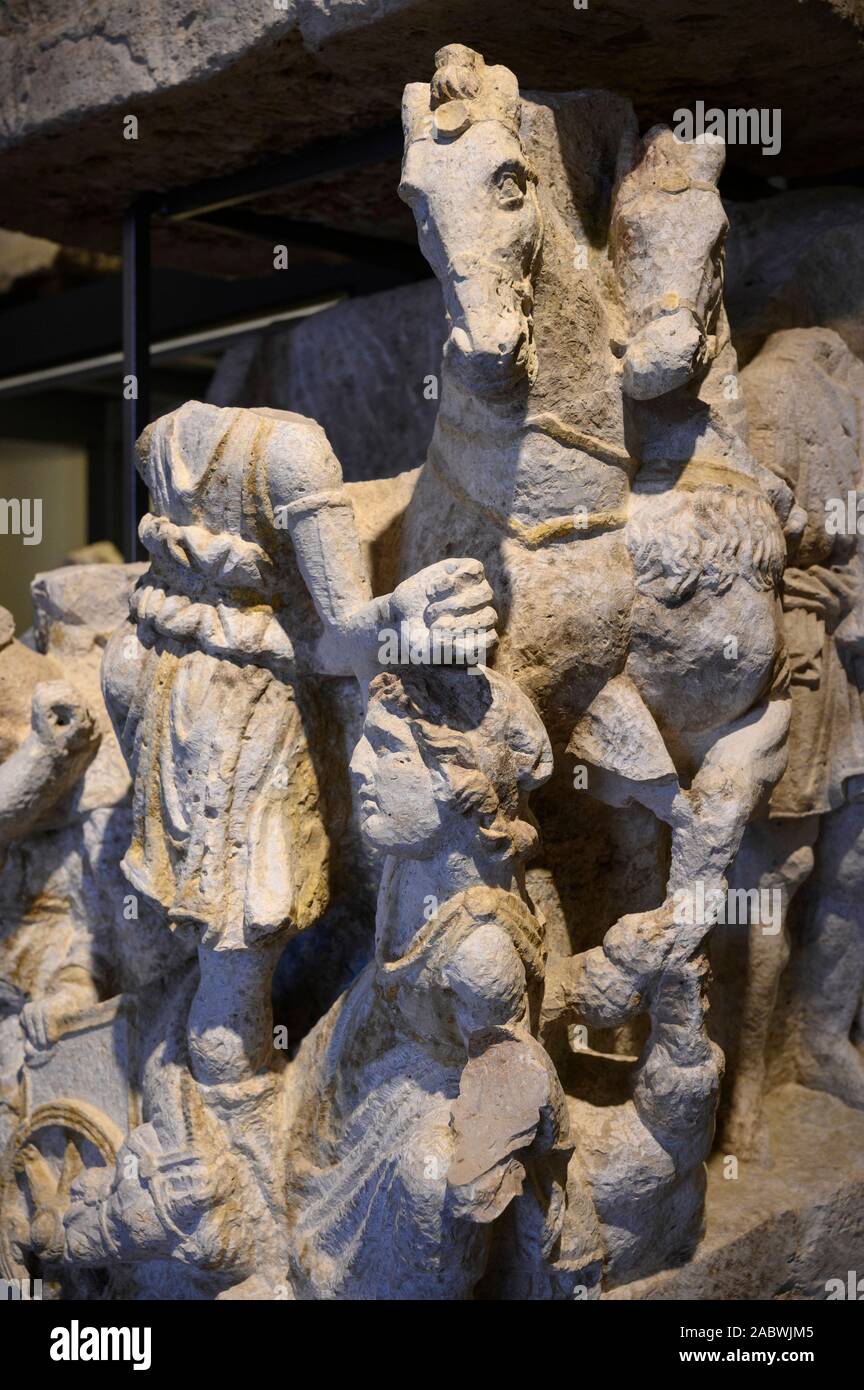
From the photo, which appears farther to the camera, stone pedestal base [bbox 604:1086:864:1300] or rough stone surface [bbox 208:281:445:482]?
rough stone surface [bbox 208:281:445:482]

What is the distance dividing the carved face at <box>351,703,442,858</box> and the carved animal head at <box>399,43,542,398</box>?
0.61 m

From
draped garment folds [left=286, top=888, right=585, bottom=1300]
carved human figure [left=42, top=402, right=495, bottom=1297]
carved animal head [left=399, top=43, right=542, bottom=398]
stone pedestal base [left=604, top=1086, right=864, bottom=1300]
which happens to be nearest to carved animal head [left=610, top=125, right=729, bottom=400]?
carved animal head [left=399, top=43, right=542, bottom=398]

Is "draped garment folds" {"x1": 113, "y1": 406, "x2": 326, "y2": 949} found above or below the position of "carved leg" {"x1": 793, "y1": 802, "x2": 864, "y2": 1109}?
above

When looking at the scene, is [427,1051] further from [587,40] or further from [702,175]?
[587,40]

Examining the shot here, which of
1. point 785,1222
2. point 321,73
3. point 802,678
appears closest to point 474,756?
point 802,678

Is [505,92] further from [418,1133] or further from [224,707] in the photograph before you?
[418,1133]

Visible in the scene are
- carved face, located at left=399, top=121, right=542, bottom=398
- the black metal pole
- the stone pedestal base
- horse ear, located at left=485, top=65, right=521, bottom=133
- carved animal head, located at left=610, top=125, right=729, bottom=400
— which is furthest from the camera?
the black metal pole

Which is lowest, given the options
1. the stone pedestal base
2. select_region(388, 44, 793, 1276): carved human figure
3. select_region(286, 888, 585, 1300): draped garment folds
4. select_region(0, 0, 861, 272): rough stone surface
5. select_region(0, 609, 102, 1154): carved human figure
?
the stone pedestal base

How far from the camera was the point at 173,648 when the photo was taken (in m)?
3.20

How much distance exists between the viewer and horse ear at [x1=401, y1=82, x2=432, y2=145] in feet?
9.30

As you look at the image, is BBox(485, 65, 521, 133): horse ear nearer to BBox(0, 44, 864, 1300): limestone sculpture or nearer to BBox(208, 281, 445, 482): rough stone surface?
BBox(0, 44, 864, 1300): limestone sculpture

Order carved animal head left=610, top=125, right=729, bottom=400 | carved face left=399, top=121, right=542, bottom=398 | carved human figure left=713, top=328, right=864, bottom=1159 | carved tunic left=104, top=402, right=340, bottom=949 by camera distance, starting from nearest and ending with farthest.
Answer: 1. carved face left=399, top=121, right=542, bottom=398
2. carved animal head left=610, top=125, right=729, bottom=400
3. carved tunic left=104, top=402, right=340, bottom=949
4. carved human figure left=713, top=328, right=864, bottom=1159
